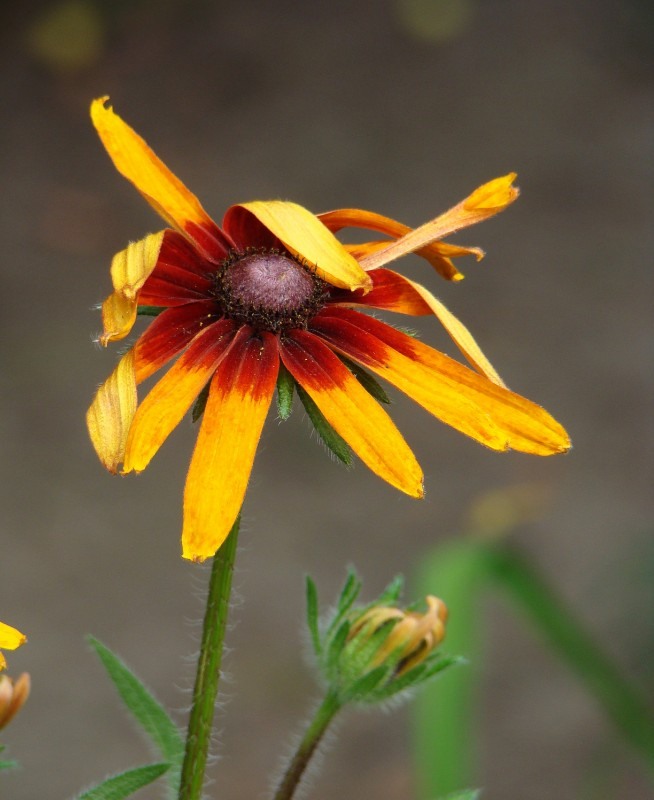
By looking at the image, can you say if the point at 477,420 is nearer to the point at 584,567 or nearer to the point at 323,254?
the point at 323,254

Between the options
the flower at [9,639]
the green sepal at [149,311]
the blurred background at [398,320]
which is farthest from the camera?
the blurred background at [398,320]

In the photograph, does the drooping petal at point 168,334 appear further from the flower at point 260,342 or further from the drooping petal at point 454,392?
the drooping petal at point 454,392

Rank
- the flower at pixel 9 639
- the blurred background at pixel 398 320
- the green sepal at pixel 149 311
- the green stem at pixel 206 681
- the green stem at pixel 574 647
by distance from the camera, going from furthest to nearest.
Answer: the blurred background at pixel 398 320
the green stem at pixel 574 647
the green sepal at pixel 149 311
the green stem at pixel 206 681
the flower at pixel 9 639

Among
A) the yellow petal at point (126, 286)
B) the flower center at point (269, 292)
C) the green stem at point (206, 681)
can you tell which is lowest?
the green stem at point (206, 681)

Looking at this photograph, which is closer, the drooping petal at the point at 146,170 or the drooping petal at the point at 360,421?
the drooping petal at the point at 360,421

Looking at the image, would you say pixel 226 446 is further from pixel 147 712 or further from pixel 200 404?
pixel 147 712

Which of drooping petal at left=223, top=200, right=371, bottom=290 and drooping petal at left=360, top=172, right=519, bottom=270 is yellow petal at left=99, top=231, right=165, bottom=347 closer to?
drooping petal at left=223, top=200, right=371, bottom=290

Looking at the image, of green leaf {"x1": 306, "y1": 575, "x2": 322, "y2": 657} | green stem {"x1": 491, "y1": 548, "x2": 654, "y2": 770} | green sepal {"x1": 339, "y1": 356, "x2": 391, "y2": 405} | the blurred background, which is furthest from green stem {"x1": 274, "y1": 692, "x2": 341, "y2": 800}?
the blurred background

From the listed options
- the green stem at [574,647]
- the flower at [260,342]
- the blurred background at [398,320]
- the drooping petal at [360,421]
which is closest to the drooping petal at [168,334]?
the flower at [260,342]
